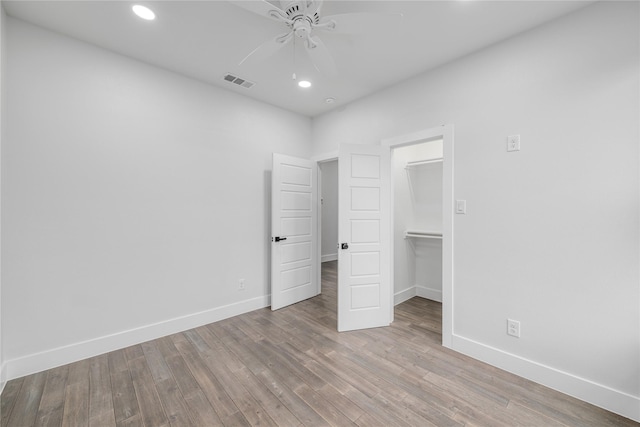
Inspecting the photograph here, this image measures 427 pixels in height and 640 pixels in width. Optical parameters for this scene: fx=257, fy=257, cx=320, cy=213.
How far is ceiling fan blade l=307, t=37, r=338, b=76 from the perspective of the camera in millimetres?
1913

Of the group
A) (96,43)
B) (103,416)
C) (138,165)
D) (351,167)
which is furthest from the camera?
(351,167)

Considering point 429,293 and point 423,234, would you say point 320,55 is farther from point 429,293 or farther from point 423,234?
point 429,293

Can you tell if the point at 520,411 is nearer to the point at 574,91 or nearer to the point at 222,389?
the point at 222,389

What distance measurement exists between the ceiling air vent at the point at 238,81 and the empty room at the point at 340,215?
2 cm

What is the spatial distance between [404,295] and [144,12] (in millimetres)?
4409

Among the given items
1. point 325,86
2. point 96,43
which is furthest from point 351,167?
point 96,43

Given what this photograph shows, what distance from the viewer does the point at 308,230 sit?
4.09m

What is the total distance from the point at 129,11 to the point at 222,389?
3.13 m

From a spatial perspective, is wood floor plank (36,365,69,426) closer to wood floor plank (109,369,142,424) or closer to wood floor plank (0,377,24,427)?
wood floor plank (0,377,24,427)

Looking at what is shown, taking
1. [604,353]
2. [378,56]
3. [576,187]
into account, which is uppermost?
[378,56]

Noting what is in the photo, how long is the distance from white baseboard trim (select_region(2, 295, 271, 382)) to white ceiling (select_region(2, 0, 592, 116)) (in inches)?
113

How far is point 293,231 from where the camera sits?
152 inches

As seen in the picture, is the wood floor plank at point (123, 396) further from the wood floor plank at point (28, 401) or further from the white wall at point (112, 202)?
the white wall at point (112, 202)

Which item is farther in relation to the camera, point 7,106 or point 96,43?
point 96,43
